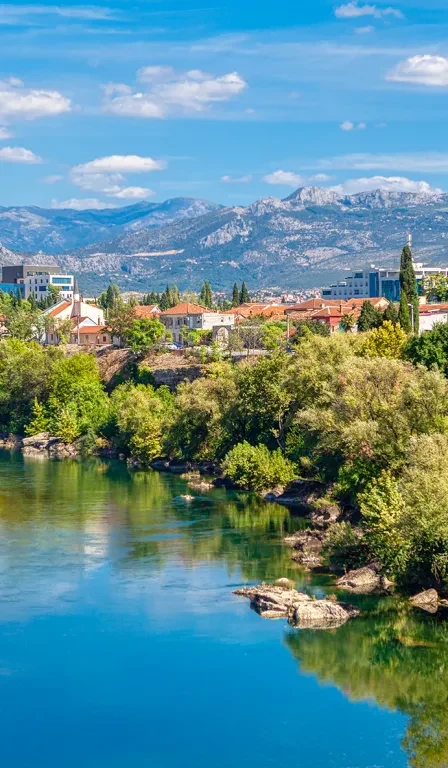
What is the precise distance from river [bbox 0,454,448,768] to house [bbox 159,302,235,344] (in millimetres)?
51690

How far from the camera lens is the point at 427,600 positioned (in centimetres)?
2745

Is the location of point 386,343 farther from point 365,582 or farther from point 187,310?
point 187,310

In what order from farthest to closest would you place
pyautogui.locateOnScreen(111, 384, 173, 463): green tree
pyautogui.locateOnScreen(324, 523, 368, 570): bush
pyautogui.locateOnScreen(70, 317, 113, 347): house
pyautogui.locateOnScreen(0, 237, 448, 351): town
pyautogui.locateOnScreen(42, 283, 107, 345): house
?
1. pyautogui.locateOnScreen(42, 283, 107, 345): house
2. pyautogui.locateOnScreen(70, 317, 113, 347): house
3. pyautogui.locateOnScreen(0, 237, 448, 351): town
4. pyautogui.locateOnScreen(111, 384, 173, 463): green tree
5. pyautogui.locateOnScreen(324, 523, 368, 570): bush

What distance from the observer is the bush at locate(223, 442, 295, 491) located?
4456 centimetres

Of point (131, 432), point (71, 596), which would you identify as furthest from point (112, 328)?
point (71, 596)

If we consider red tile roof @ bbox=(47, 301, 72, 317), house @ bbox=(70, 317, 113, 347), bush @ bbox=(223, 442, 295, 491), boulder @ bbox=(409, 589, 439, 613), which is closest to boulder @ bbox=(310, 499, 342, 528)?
bush @ bbox=(223, 442, 295, 491)

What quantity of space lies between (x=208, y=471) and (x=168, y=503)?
27.5ft

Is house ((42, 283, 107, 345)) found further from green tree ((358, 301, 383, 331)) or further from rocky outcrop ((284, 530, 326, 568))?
rocky outcrop ((284, 530, 326, 568))

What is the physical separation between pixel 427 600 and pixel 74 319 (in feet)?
222

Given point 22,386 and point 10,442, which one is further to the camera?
point 22,386

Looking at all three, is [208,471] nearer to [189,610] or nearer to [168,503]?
[168,503]

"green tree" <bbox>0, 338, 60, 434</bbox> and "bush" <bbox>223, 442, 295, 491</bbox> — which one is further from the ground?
"green tree" <bbox>0, 338, 60, 434</bbox>

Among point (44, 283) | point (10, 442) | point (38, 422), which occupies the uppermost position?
point (44, 283)

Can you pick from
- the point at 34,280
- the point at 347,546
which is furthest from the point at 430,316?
the point at 34,280
